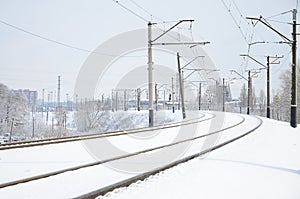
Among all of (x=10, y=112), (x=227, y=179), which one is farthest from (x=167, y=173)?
(x=10, y=112)

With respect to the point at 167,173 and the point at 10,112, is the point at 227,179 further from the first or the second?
the point at 10,112

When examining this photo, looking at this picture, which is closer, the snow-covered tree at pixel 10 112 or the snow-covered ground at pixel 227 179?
the snow-covered ground at pixel 227 179

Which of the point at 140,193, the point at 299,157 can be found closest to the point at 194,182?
the point at 140,193

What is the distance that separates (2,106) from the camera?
192 ft

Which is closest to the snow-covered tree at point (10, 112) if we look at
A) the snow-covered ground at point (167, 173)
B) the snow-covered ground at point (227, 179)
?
the snow-covered ground at point (167, 173)

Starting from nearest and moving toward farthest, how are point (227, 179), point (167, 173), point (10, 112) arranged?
point (227, 179) < point (167, 173) < point (10, 112)

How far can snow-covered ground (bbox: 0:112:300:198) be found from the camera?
21.1 feet

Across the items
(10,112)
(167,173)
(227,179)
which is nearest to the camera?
(227,179)

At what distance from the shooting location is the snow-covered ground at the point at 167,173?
6.42 m

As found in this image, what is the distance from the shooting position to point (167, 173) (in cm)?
818

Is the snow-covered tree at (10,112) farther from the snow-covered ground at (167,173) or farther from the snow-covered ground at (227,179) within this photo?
the snow-covered ground at (227,179)

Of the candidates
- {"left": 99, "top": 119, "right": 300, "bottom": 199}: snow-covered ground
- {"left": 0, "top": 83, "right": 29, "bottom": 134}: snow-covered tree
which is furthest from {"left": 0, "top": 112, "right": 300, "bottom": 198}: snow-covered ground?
{"left": 0, "top": 83, "right": 29, "bottom": 134}: snow-covered tree

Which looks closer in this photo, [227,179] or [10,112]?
[227,179]

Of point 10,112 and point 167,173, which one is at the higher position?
point 167,173
